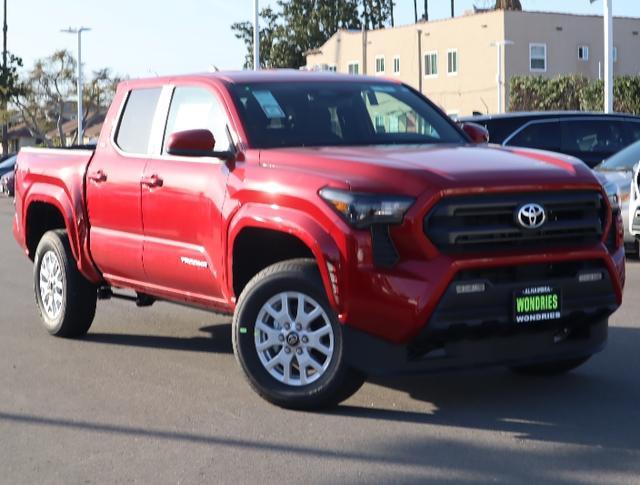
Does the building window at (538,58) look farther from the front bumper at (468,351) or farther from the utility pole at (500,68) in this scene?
the front bumper at (468,351)

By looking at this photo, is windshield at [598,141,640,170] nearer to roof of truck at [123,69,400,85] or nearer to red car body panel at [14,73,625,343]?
roof of truck at [123,69,400,85]

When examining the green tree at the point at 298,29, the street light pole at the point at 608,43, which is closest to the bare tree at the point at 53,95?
the green tree at the point at 298,29

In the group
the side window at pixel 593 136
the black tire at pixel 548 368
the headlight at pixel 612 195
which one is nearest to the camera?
the headlight at pixel 612 195

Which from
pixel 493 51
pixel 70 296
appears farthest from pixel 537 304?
pixel 493 51

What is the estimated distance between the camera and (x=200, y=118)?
842cm

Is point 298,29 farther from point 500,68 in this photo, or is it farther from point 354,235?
point 354,235

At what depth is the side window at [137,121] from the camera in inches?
351

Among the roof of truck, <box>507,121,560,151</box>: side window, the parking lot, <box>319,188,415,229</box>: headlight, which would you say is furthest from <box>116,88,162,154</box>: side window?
<box>507,121,560,151</box>: side window

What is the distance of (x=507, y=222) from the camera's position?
6.88 metres

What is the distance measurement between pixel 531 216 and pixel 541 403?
3.85 feet

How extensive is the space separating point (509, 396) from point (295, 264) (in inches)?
60.4

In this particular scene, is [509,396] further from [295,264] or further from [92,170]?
[92,170]

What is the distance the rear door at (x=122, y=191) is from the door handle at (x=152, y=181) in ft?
0.32

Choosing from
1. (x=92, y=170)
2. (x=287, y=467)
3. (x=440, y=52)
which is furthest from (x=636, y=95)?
(x=287, y=467)
